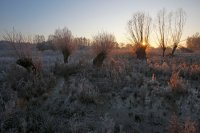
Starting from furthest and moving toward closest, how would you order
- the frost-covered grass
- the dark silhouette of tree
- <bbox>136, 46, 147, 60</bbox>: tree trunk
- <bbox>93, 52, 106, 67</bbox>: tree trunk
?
the dark silhouette of tree, <bbox>136, 46, 147, 60</bbox>: tree trunk, <bbox>93, 52, 106, 67</bbox>: tree trunk, the frost-covered grass

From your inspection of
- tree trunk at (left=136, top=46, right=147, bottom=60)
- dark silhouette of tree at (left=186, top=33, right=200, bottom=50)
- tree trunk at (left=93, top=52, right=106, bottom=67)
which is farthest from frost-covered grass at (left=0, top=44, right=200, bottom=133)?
dark silhouette of tree at (left=186, top=33, right=200, bottom=50)

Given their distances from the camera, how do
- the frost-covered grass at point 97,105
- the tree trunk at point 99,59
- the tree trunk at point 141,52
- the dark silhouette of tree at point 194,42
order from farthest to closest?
the dark silhouette of tree at point 194,42 → the tree trunk at point 141,52 → the tree trunk at point 99,59 → the frost-covered grass at point 97,105

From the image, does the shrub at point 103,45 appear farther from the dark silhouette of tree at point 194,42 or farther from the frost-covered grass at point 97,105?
the dark silhouette of tree at point 194,42

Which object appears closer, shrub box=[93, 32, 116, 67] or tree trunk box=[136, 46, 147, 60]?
shrub box=[93, 32, 116, 67]

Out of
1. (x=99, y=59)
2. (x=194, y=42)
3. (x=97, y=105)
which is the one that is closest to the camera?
(x=97, y=105)

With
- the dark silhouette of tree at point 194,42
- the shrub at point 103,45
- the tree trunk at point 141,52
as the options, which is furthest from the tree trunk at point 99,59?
the dark silhouette of tree at point 194,42

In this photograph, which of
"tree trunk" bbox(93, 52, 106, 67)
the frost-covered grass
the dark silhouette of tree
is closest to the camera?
the frost-covered grass

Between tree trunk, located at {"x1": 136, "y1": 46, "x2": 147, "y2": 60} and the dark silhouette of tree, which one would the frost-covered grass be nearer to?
tree trunk, located at {"x1": 136, "y1": 46, "x2": 147, "y2": 60}

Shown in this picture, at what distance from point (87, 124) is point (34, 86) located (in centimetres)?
471

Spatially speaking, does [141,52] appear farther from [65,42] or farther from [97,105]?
[97,105]

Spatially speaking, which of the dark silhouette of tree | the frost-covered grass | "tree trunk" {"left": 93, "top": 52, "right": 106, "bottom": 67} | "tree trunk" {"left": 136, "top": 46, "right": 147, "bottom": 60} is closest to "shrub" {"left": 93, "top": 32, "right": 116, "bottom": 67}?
"tree trunk" {"left": 93, "top": 52, "right": 106, "bottom": 67}

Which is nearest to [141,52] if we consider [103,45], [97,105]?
[103,45]

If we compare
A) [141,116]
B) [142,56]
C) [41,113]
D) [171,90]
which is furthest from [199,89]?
[142,56]

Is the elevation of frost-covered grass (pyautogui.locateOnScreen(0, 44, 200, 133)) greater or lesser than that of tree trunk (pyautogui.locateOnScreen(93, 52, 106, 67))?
lesser
